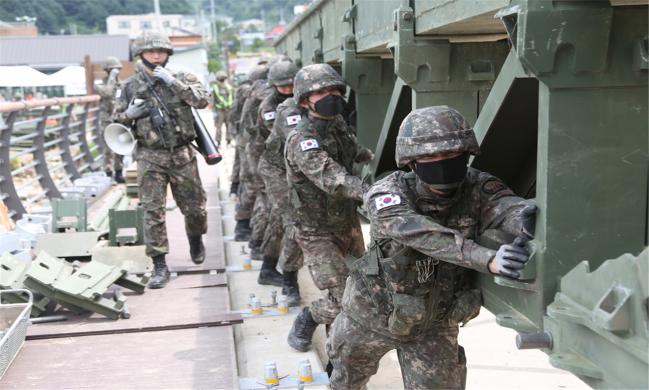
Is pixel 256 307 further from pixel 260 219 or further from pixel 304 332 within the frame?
pixel 260 219

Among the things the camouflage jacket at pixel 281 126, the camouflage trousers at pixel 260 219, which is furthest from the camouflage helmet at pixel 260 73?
the camouflage jacket at pixel 281 126

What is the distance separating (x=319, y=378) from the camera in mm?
4652

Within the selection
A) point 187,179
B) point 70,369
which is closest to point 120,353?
point 70,369

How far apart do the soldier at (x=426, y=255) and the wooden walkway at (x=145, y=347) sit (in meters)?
1.21

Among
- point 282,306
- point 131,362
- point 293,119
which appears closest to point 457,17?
point 293,119

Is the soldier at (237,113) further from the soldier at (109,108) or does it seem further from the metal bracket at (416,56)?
the metal bracket at (416,56)

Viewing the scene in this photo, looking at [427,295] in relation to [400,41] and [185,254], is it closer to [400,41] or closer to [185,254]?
[400,41]

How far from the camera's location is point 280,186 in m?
6.46

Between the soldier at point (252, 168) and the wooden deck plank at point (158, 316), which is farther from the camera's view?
the soldier at point (252, 168)

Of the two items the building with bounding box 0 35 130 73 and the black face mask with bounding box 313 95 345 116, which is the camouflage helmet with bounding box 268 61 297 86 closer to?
the black face mask with bounding box 313 95 345 116

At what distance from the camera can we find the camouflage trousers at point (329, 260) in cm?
478

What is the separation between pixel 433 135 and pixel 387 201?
320 millimetres

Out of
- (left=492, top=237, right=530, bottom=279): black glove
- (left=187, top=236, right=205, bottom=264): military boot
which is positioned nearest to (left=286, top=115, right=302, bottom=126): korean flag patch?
(left=187, top=236, right=205, bottom=264): military boot

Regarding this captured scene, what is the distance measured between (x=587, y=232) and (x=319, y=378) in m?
2.37
